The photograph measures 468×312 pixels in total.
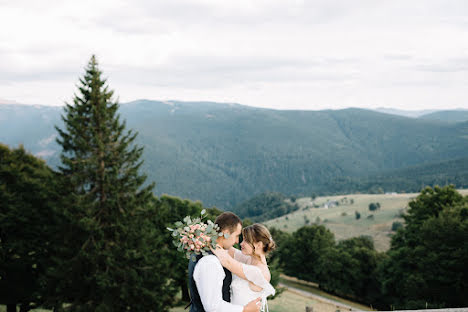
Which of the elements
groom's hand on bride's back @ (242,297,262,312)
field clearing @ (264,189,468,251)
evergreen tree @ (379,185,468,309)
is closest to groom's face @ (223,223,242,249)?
groom's hand on bride's back @ (242,297,262,312)

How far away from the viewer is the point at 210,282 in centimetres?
446

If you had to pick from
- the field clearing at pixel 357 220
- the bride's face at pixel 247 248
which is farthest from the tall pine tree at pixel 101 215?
the field clearing at pixel 357 220

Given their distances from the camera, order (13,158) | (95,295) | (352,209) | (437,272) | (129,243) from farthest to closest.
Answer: (352,209) < (437,272) < (13,158) < (129,243) < (95,295)

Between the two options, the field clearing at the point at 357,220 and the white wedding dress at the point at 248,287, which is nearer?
the white wedding dress at the point at 248,287

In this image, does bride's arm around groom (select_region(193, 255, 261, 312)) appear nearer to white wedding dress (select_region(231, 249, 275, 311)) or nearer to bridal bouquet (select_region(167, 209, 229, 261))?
bridal bouquet (select_region(167, 209, 229, 261))

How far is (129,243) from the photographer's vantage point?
2286 cm

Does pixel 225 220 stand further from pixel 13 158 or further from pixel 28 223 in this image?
pixel 13 158

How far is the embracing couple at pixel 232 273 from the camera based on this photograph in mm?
4480

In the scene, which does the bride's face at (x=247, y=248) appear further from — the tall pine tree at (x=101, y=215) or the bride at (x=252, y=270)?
the tall pine tree at (x=101, y=215)

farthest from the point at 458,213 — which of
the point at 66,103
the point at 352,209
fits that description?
the point at 352,209

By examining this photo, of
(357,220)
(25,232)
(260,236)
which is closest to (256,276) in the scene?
(260,236)

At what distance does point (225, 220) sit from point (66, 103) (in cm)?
2228

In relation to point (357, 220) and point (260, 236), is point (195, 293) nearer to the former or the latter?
point (260, 236)

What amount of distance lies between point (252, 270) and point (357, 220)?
428 ft
